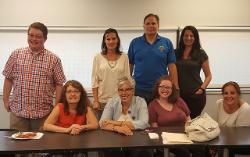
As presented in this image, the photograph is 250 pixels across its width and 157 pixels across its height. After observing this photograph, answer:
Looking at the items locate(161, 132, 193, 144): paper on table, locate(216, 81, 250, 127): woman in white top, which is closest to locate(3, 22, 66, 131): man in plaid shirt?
locate(161, 132, 193, 144): paper on table

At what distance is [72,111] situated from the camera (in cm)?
296

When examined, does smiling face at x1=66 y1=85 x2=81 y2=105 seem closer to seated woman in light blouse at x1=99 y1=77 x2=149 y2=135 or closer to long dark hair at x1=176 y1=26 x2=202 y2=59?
seated woman in light blouse at x1=99 y1=77 x2=149 y2=135

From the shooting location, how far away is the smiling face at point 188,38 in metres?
3.62

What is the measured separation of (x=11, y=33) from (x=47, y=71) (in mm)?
1409

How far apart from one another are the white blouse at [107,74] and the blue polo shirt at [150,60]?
0.61 ft

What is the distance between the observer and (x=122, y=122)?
2.81m

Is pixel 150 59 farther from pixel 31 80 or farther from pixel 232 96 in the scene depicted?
pixel 31 80

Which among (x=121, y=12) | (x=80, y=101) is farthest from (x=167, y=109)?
(x=121, y=12)

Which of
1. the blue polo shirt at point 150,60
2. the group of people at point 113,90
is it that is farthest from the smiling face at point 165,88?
the blue polo shirt at point 150,60

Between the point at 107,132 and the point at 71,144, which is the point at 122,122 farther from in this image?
the point at 71,144

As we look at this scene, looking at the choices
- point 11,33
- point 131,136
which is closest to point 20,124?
point 131,136

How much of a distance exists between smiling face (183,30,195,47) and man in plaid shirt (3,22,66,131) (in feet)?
4.65

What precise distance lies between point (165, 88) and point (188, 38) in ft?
2.58

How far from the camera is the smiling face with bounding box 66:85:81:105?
2.93 meters
